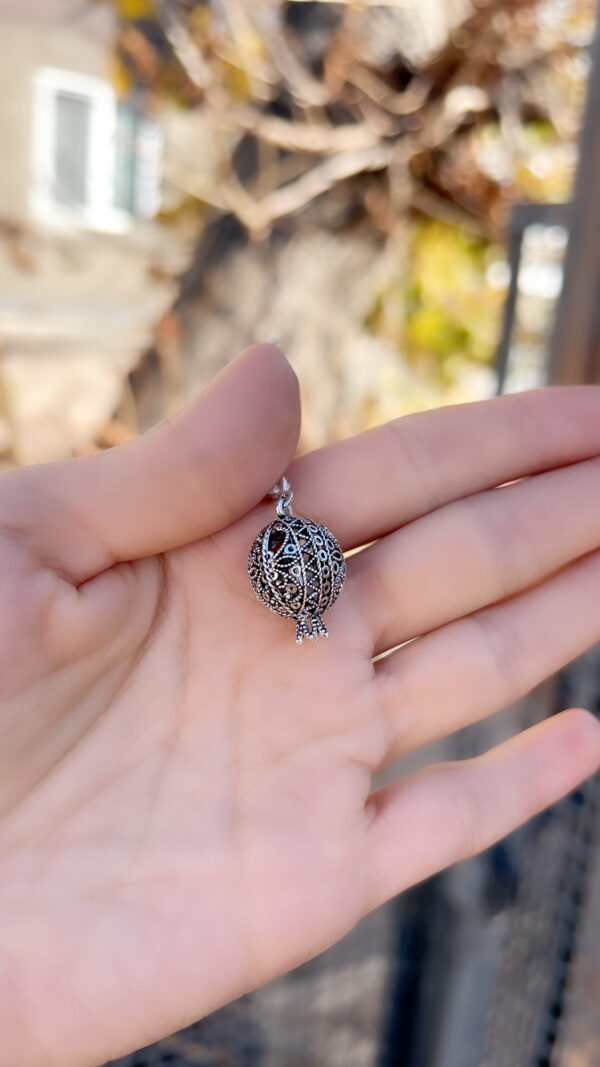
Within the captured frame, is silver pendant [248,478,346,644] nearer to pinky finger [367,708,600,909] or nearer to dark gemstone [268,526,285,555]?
dark gemstone [268,526,285,555]

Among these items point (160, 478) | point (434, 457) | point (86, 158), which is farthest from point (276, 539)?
point (86, 158)

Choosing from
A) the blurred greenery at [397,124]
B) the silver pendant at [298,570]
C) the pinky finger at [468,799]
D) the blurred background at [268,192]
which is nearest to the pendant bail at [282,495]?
the silver pendant at [298,570]

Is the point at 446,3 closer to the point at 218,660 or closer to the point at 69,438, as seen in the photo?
the point at 69,438

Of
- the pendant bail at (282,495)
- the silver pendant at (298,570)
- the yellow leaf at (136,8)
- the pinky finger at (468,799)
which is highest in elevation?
the yellow leaf at (136,8)

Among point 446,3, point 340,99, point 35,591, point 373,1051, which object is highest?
point 446,3

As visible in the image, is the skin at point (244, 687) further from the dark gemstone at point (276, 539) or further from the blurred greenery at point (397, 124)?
the blurred greenery at point (397, 124)

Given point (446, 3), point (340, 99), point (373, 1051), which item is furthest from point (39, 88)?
point (373, 1051)

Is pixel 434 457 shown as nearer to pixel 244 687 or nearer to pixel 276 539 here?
pixel 276 539
